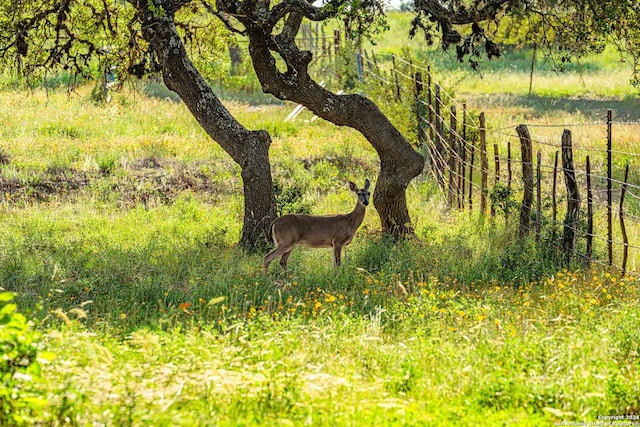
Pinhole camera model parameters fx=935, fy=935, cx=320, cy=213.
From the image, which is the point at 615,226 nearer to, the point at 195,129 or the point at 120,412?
the point at 120,412

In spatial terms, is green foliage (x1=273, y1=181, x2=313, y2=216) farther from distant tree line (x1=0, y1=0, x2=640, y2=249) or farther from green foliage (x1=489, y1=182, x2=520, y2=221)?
green foliage (x1=489, y1=182, x2=520, y2=221)

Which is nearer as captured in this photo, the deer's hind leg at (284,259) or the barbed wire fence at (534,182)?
the barbed wire fence at (534,182)

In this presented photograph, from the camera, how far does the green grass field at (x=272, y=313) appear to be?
7.08 metres

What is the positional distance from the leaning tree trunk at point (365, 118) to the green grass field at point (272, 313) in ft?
1.97

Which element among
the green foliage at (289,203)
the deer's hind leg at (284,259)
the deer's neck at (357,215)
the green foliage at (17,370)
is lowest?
the deer's hind leg at (284,259)

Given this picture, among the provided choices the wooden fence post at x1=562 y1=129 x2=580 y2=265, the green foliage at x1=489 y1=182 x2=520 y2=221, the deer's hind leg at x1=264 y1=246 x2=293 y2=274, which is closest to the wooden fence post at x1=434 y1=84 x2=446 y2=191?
the green foliage at x1=489 y1=182 x2=520 y2=221

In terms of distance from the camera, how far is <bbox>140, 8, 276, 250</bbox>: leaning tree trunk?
14758 millimetres

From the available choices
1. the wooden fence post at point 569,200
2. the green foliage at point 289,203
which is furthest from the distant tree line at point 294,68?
the wooden fence post at point 569,200

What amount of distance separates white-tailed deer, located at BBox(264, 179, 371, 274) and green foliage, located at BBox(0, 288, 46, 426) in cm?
644

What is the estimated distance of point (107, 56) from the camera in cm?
1875

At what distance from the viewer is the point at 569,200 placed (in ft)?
42.1

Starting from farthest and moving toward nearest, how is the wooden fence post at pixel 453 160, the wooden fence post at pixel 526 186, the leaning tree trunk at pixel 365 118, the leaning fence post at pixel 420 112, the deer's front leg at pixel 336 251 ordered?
the leaning fence post at pixel 420 112 → the wooden fence post at pixel 453 160 → the leaning tree trunk at pixel 365 118 → the wooden fence post at pixel 526 186 → the deer's front leg at pixel 336 251

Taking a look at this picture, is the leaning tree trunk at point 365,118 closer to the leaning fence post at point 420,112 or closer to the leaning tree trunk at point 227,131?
the leaning tree trunk at point 227,131

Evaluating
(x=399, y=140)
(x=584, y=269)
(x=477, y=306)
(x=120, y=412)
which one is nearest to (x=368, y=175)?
(x=399, y=140)
